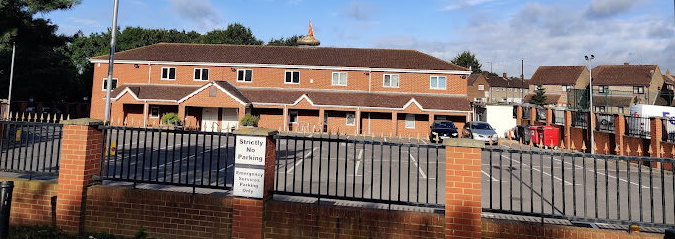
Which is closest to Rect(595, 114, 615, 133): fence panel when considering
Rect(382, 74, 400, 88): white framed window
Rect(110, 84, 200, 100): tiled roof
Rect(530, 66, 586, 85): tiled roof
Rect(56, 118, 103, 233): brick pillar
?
Rect(382, 74, 400, 88): white framed window

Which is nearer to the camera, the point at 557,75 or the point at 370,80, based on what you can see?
the point at 370,80

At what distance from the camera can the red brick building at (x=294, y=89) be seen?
101 ft

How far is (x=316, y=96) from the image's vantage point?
31.8m

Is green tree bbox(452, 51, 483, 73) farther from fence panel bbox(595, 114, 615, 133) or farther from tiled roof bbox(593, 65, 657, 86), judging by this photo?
fence panel bbox(595, 114, 615, 133)

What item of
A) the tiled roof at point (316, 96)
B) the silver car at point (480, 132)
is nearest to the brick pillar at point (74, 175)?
the silver car at point (480, 132)

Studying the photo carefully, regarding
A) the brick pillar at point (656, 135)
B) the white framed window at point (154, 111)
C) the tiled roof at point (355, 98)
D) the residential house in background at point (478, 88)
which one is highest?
the residential house in background at point (478, 88)

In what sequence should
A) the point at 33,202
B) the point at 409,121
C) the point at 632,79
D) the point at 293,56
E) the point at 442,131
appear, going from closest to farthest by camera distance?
the point at 33,202, the point at 442,131, the point at 409,121, the point at 293,56, the point at 632,79

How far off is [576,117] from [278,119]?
2322 cm

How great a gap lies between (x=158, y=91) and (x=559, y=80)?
211 feet

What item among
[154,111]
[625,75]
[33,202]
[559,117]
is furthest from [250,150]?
[625,75]

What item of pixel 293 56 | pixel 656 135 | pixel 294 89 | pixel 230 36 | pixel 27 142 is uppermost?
pixel 230 36

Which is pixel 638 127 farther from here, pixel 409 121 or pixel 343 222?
pixel 343 222

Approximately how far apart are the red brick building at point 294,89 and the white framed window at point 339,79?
95 millimetres

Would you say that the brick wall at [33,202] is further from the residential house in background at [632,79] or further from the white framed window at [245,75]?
the residential house in background at [632,79]
